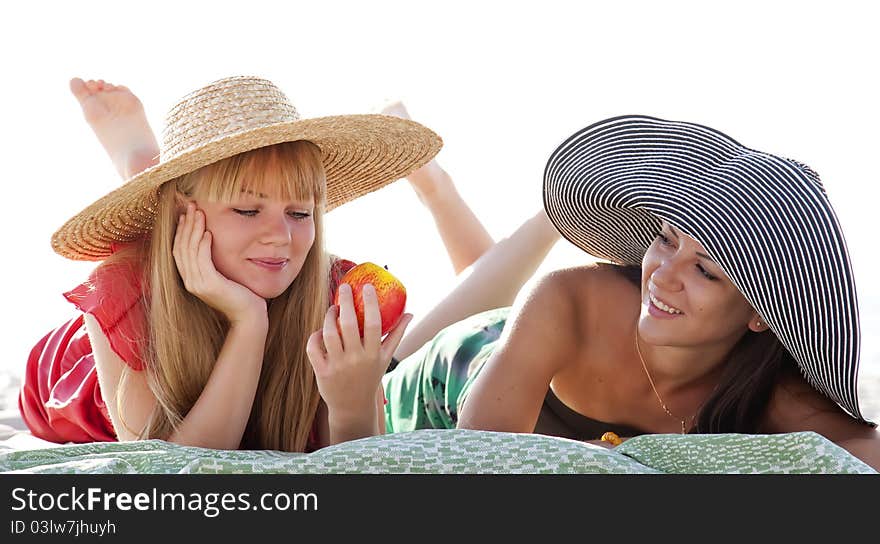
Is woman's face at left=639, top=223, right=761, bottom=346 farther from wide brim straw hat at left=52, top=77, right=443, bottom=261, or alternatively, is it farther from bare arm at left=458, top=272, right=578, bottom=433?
wide brim straw hat at left=52, top=77, right=443, bottom=261

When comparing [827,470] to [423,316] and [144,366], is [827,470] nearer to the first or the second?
[144,366]

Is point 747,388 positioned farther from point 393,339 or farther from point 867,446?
point 393,339

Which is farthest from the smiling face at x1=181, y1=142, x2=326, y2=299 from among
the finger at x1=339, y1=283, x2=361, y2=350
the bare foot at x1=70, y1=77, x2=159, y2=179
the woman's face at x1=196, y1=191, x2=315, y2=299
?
the bare foot at x1=70, y1=77, x2=159, y2=179

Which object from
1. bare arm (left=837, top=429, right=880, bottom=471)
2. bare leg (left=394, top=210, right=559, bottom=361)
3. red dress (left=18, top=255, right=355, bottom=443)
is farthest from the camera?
bare leg (left=394, top=210, right=559, bottom=361)

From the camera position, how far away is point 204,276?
298 centimetres

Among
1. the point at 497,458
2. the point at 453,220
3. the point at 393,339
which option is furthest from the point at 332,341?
the point at 453,220

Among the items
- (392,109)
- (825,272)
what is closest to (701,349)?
(825,272)

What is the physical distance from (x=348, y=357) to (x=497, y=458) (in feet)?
2.72

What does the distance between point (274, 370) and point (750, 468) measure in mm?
1767

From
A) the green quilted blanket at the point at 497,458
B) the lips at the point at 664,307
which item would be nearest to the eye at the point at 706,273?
the lips at the point at 664,307

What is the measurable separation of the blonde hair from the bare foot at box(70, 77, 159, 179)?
3.70 feet

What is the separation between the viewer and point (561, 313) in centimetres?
327

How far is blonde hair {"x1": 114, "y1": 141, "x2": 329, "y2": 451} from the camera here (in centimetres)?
308

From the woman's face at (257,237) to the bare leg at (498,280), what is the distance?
185 cm
